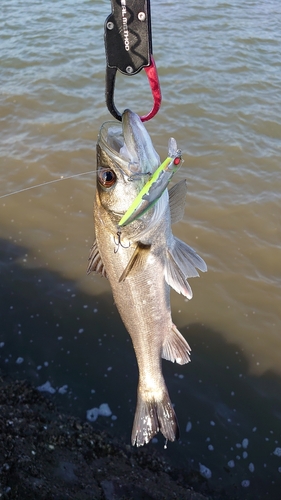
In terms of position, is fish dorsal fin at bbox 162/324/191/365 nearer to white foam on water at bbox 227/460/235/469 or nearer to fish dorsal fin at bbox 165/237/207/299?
fish dorsal fin at bbox 165/237/207/299

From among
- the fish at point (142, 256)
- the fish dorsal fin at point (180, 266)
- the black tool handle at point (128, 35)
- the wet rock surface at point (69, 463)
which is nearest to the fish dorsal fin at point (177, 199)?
the fish at point (142, 256)

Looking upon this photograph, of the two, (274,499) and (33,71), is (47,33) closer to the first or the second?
(33,71)

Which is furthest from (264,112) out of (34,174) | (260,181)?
(34,174)

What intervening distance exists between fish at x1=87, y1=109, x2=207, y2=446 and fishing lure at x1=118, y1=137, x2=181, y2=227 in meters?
0.07

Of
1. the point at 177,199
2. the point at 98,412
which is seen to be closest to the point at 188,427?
the point at 98,412

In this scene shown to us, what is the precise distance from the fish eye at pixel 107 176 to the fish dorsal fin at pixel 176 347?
3.90 ft

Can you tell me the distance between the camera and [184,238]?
6.39 meters

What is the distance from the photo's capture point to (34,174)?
754 centimetres

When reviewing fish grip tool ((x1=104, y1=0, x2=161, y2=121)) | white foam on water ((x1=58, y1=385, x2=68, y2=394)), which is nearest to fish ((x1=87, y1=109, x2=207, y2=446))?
fish grip tool ((x1=104, y1=0, x2=161, y2=121))

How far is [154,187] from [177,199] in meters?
0.48

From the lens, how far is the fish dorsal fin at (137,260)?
250 centimetres

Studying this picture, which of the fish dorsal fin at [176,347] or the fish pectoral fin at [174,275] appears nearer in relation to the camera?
the fish pectoral fin at [174,275]

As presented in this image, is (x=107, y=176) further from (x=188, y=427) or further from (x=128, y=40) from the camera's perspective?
(x=188, y=427)

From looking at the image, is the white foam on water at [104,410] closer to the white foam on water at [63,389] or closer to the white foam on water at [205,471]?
the white foam on water at [63,389]
